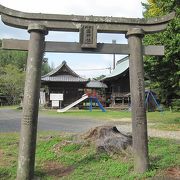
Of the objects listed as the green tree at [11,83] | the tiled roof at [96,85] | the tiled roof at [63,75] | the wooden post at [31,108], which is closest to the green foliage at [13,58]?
the green tree at [11,83]

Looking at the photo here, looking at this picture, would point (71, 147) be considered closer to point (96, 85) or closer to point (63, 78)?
point (63, 78)

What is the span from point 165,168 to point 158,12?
12.6 metres

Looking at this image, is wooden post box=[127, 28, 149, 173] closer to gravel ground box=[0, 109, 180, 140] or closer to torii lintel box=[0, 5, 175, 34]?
torii lintel box=[0, 5, 175, 34]

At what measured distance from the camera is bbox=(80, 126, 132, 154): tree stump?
8570 mm

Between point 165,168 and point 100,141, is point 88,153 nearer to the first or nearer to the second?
point 100,141

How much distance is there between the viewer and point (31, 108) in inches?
263

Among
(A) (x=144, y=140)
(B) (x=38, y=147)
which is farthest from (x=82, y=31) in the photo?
(B) (x=38, y=147)

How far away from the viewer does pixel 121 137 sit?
905 centimetres

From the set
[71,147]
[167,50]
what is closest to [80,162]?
[71,147]

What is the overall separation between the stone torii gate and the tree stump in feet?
5.58

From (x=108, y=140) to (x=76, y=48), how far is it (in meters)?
2.87

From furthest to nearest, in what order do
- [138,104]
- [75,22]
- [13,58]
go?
1. [13,58]
2. [75,22]
3. [138,104]

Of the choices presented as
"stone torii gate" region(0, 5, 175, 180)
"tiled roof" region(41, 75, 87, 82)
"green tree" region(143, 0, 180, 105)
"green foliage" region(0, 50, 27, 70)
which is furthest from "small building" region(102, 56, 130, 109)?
"stone torii gate" region(0, 5, 175, 180)

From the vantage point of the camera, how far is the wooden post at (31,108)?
6.64 m
